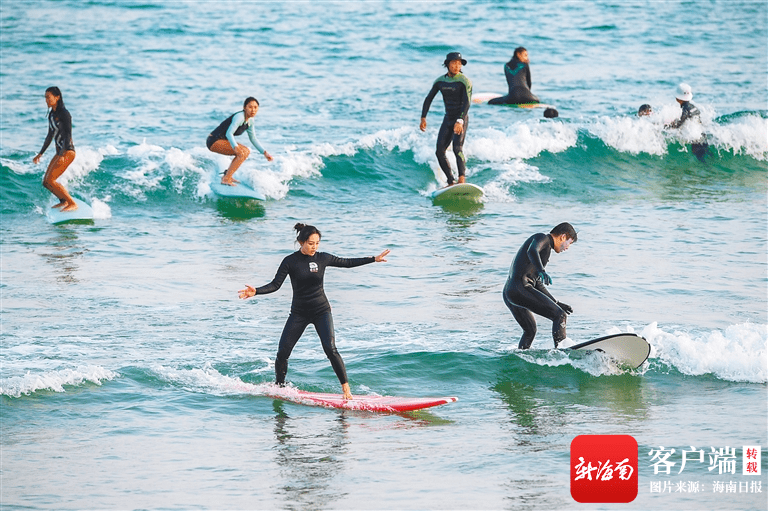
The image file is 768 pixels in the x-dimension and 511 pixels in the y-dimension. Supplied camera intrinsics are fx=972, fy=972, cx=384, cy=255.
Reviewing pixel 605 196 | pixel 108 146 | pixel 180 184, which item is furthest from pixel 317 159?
pixel 605 196

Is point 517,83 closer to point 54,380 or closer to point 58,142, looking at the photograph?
point 58,142

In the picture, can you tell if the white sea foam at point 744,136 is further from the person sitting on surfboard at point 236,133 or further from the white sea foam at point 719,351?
the white sea foam at point 719,351

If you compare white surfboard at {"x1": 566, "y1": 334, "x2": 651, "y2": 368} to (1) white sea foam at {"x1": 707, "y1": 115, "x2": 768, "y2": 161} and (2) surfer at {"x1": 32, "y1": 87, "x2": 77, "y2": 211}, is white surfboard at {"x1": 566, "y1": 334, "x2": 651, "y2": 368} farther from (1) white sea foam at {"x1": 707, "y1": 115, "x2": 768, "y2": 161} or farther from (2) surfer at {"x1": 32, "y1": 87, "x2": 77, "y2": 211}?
(1) white sea foam at {"x1": 707, "y1": 115, "x2": 768, "y2": 161}

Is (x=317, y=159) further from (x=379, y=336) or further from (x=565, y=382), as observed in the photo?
(x=565, y=382)

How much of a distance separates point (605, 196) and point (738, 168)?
355 centimetres

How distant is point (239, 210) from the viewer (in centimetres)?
1716

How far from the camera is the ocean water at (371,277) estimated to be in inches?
297

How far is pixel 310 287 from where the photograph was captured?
8.66 m

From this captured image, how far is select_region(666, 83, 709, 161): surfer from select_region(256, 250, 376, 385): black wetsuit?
39.3 ft

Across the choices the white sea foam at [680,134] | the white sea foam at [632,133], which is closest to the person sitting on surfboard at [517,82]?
the white sea foam at [632,133]

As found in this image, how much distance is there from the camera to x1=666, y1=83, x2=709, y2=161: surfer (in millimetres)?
18672

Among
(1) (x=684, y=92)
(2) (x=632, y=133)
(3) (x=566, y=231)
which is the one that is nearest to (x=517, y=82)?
(2) (x=632, y=133)

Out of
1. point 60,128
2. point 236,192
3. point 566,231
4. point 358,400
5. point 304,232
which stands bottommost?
point 358,400

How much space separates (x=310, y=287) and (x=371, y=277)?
177 inches
